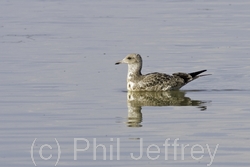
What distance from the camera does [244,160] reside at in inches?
394

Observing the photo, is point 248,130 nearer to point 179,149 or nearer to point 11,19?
point 179,149

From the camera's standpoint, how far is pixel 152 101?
1478 cm

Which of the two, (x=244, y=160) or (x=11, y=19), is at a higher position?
(x=11, y=19)

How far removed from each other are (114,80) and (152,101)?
5.79ft

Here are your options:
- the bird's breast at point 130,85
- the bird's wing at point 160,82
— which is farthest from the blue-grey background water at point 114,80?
the bird's wing at point 160,82

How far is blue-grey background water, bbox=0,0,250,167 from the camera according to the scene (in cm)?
1060

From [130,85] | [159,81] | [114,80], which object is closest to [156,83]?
[159,81]

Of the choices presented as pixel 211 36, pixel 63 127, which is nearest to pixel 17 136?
pixel 63 127

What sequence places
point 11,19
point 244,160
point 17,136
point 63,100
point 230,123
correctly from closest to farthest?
point 244,160 < point 17,136 < point 230,123 < point 63,100 < point 11,19

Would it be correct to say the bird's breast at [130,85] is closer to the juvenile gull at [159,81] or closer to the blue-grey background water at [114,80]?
the juvenile gull at [159,81]

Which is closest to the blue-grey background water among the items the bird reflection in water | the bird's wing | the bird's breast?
the bird reflection in water

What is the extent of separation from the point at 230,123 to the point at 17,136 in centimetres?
299

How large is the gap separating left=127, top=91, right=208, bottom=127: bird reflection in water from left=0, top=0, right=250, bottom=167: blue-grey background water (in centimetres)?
10

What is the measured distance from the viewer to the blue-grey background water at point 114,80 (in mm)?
10602
